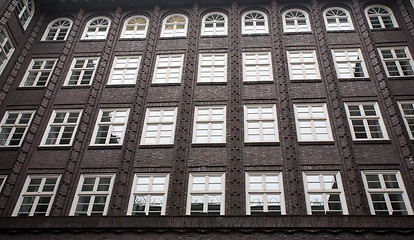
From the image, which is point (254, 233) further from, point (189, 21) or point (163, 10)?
point (163, 10)

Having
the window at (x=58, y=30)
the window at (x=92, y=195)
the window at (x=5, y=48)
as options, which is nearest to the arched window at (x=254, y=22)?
the window at (x=58, y=30)

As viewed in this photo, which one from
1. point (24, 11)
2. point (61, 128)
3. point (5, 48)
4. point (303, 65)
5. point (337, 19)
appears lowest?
point (61, 128)

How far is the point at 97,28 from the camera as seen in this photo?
103 ft

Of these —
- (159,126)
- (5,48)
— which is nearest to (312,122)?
(159,126)

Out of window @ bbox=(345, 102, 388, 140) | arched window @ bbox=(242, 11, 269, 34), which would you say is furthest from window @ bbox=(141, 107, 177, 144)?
window @ bbox=(345, 102, 388, 140)

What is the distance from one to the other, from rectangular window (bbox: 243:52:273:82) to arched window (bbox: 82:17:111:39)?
34.8 ft

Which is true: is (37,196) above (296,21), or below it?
below

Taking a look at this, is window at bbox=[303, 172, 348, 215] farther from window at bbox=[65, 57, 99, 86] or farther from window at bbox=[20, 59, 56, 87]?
window at bbox=[20, 59, 56, 87]

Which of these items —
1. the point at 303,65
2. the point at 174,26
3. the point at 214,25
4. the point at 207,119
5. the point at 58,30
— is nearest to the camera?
the point at 207,119

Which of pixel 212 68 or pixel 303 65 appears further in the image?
pixel 212 68

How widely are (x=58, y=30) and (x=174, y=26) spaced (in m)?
8.60

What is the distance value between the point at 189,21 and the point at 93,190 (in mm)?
14890

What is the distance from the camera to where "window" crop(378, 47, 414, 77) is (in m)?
26.0

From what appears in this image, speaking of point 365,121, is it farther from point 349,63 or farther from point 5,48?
point 5,48
